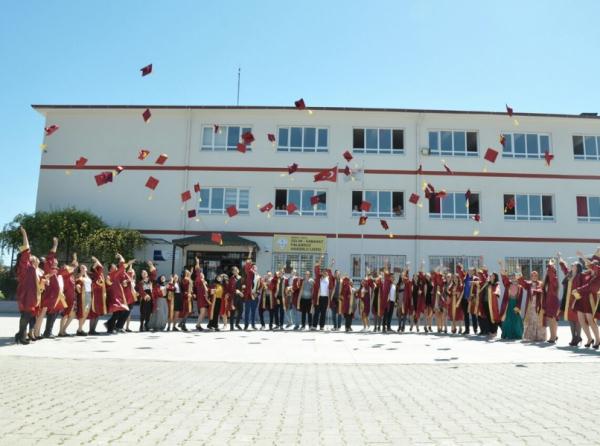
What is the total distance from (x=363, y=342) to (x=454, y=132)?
17842mm

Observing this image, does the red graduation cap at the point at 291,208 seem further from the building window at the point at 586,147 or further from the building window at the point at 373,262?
the building window at the point at 586,147

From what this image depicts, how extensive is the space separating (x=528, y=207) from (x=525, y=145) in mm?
3435

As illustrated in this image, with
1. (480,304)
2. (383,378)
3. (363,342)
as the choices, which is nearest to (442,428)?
(383,378)

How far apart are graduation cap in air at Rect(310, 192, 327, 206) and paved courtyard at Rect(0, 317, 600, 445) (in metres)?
15.8

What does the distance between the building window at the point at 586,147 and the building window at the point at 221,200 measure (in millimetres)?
17970

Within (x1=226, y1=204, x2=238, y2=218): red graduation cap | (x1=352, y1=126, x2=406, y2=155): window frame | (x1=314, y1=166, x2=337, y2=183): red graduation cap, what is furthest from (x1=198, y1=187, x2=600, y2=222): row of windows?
(x1=352, y1=126, x2=406, y2=155): window frame

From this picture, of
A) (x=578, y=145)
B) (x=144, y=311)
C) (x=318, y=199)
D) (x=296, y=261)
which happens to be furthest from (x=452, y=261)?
(x=144, y=311)

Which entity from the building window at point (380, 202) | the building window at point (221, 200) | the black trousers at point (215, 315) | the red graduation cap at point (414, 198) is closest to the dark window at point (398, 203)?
the building window at point (380, 202)

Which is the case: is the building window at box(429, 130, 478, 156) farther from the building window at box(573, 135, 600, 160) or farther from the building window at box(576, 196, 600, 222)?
the building window at box(576, 196, 600, 222)

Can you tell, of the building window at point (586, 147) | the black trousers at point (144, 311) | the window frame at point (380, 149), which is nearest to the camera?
the black trousers at point (144, 311)

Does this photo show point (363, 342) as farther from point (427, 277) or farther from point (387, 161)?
point (387, 161)

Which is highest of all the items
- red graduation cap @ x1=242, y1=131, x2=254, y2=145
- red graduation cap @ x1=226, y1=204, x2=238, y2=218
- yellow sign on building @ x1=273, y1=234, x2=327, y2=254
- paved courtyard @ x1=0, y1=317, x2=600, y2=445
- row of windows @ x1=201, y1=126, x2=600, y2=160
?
row of windows @ x1=201, y1=126, x2=600, y2=160

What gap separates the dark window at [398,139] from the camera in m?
27.0

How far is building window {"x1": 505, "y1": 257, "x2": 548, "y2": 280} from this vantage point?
25.8 m
